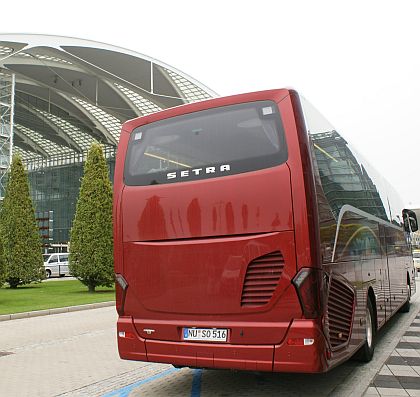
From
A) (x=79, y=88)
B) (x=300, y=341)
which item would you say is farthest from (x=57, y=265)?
(x=300, y=341)

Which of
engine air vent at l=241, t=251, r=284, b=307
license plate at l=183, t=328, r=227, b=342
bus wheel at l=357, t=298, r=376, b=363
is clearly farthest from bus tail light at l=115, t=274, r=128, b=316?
bus wheel at l=357, t=298, r=376, b=363

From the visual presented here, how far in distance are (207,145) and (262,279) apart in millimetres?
1518

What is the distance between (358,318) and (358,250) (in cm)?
85

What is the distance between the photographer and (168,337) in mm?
5156

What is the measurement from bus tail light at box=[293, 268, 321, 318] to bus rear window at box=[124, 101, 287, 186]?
1084 mm

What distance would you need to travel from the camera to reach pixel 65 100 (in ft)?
201

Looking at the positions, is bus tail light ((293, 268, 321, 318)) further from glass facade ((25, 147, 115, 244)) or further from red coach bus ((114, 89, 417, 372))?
glass facade ((25, 147, 115, 244))

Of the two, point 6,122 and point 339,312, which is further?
point 6,122

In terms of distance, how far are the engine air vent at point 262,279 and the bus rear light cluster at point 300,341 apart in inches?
16.0

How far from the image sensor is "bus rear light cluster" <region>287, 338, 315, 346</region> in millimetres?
4500

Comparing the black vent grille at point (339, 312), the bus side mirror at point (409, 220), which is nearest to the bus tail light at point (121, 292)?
the black vent grille at point (339, 312)

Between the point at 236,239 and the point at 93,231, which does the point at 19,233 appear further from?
the point at 236,239

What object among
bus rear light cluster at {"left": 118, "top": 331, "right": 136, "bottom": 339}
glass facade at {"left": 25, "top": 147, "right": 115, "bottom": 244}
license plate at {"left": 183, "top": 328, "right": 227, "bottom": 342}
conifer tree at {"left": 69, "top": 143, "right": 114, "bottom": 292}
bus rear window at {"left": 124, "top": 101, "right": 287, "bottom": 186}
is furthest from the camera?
glass facade at {"left": 25, "top": 147, "right": 115, "bottom": 244}

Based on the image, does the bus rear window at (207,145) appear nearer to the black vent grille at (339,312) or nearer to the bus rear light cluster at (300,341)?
the black vent grille at (339,312)
